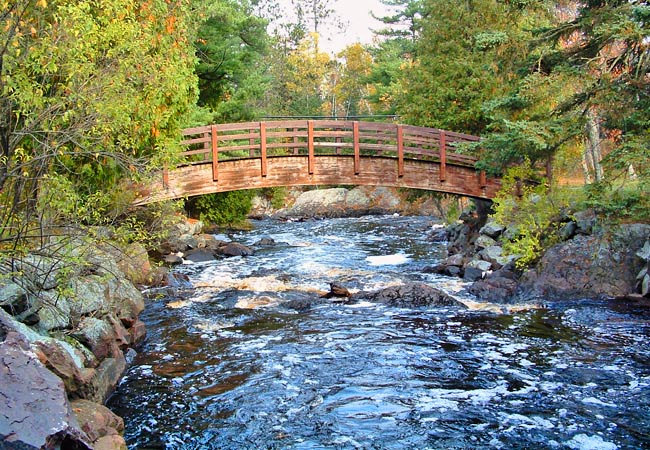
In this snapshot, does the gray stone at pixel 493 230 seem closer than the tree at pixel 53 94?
No

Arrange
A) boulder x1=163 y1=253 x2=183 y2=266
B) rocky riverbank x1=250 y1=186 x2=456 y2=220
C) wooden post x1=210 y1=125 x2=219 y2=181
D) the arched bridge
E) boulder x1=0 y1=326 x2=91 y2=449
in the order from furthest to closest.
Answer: rocky riverbank x1=250 y1=186 x2=456 y2=220
boulder x1=163 y1=253 x2=183 y2=266
the arched bridge
wooden post x1=210 y1=125 x2=219 y2=181
boulder x1=0 y1=326 x2=91 y2=449

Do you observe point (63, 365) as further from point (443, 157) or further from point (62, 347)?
point (443, 157)

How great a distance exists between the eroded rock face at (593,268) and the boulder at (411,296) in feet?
5.55

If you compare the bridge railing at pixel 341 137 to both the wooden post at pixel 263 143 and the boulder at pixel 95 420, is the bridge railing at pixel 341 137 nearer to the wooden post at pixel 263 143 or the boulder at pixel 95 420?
the wooden post at pixel 263 143

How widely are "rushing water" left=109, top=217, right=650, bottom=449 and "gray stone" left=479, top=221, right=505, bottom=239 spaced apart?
19.1 ft

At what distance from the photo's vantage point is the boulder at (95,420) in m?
6.20

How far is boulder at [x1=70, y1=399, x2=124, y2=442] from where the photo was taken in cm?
620

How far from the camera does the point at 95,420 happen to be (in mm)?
6516

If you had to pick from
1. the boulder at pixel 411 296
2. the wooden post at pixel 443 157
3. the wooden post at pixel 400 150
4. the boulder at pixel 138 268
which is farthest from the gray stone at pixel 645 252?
the boulder at pixel 138 268

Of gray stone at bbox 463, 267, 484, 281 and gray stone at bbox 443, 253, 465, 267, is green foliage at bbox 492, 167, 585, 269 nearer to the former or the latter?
gray stone at bbox 463, 267, 484, 281

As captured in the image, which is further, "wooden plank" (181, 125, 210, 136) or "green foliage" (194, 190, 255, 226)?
"green foliage" (194, 190, 255, 226)

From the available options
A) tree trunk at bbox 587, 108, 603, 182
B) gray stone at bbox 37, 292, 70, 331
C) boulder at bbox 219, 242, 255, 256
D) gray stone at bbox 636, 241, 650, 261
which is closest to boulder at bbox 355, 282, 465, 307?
gray stone at bbox 636, 241, 650, 261

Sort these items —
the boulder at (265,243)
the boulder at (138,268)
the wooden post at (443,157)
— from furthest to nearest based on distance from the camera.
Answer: the boulder at (265,243) < the wooden post at (443,157) < the boulder at (138,268)

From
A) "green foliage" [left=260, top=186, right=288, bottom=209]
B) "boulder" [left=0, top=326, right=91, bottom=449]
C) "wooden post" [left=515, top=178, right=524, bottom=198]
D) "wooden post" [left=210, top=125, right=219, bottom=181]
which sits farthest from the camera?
"green foliage" [left=260, top=186, right=288, bottom=209]
